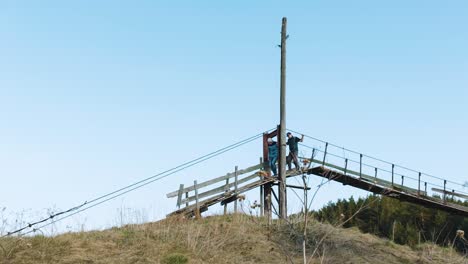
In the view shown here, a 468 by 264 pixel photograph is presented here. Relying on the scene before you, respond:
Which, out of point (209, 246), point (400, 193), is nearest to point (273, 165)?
point (400, 193)

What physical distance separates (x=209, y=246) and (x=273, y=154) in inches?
286

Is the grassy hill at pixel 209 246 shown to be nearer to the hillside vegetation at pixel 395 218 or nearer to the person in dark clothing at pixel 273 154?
the person in dark clothing at pixel 273 154

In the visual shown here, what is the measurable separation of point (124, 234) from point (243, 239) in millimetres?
3258

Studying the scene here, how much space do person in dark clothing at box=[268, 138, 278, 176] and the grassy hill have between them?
321 centimetres

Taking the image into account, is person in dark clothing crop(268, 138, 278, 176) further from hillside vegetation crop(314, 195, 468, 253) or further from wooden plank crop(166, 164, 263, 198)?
hillside vegetation crop(314, 195, 468, 253)

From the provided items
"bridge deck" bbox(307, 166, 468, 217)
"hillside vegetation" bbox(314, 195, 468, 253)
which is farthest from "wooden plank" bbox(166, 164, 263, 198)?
"hillside vegetation" bbox(314, 195, 468, 253)

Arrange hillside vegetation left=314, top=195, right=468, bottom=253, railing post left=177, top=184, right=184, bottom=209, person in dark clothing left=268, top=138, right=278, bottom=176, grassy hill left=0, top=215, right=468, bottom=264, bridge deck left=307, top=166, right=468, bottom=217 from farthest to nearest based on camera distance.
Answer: hillside vegetation left=314, top=195, right=468, bottom=253 → bridge deck left=307, top=166, right=468, bottom=217 → person in dark clothing left=268, top=138, right=278, bottom=176 → railing post left=177, top=184, right=184, bottom=209 → grassy hill left=0, top=215, right=468, bottom=264

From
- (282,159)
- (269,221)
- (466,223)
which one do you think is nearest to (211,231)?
(269,221)

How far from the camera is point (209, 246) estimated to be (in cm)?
1558

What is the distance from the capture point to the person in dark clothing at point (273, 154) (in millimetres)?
22172

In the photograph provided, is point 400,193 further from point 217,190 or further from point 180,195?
point 180,195

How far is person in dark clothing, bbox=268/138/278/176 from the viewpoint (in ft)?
72.7

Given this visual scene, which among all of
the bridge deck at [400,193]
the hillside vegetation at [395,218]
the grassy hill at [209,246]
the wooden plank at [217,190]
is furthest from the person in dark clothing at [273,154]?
the hillside vegetation at [395,218]

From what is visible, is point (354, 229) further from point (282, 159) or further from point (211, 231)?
point (211, 231)
